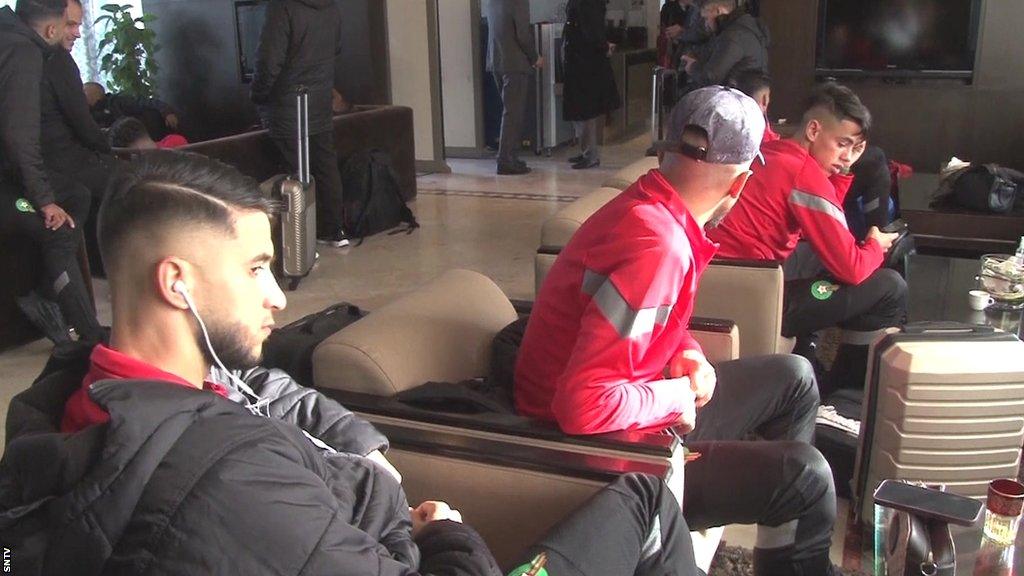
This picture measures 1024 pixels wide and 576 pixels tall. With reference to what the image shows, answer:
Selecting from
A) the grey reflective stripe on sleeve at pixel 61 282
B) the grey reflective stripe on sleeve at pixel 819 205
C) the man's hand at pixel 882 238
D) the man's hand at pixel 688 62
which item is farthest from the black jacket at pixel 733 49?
the grey reflective stripe on sleeve at pixel 61 282

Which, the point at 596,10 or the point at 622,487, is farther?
the point at 596,10

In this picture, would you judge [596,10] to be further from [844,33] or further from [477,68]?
[844,33]

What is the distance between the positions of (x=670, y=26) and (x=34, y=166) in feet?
18.0

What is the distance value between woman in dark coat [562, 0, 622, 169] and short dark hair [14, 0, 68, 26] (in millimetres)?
4468

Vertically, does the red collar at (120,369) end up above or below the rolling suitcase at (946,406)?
above

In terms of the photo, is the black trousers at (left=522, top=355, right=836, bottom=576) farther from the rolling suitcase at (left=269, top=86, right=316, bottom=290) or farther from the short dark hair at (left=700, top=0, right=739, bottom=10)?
the short dark hair at (left=700, top=0, right=739, bottom=10)

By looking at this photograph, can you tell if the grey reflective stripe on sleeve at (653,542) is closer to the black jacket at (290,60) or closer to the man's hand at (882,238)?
the man's hand at (882,238)

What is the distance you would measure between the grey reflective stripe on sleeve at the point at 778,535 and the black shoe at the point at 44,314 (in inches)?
109

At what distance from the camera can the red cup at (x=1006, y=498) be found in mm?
1543

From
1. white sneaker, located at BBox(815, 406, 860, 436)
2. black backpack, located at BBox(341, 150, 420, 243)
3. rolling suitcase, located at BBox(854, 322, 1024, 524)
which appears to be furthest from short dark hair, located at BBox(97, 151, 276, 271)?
black backpack, located at BBox(341, 150, 420, 243)

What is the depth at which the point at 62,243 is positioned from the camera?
334cm

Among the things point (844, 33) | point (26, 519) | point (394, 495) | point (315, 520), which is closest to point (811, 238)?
point (394, 495)

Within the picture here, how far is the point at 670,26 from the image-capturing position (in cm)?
748

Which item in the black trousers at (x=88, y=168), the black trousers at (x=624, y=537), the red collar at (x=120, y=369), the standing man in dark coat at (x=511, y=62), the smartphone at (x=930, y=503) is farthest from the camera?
the standing man in dark coat at (x=511, y=62)
